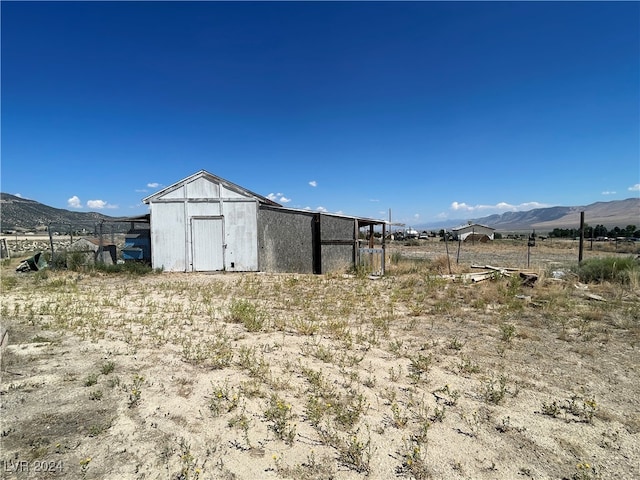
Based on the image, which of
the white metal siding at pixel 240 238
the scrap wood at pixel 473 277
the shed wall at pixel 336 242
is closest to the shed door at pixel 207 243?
the white metal siding at pixel 240 238

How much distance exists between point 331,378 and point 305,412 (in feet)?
2.91

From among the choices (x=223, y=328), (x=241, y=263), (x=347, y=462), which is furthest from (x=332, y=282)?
(x=347, y=462)

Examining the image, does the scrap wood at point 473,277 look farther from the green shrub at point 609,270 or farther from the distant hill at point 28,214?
the distant hill at point 28,214

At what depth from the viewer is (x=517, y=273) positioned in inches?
452

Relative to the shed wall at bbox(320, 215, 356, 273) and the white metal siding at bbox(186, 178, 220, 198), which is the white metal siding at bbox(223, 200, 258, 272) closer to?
the white metal siding at bbox(186, 178, 220, 198)

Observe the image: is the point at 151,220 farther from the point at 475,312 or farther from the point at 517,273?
the point at 517,273

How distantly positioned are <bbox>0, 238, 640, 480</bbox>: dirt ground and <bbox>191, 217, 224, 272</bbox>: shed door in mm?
6572

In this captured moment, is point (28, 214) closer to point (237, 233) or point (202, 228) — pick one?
point (202, 228)

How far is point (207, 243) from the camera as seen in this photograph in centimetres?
1478

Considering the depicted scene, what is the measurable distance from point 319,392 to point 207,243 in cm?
1199

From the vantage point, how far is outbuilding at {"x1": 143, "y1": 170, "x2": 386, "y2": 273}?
1469 cm

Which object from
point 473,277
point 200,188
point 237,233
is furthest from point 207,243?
point 473,277

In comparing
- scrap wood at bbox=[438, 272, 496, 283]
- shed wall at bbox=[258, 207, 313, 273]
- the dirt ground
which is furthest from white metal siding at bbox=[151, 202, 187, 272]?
scrap wood at bbox=[438, 272, 496, 283]

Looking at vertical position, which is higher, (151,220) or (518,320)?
(151,220)
